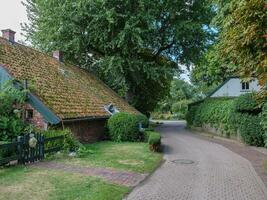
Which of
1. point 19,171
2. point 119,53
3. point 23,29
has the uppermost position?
point 23,29

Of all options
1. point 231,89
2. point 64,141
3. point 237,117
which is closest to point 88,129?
point 64,141

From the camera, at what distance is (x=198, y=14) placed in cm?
3334

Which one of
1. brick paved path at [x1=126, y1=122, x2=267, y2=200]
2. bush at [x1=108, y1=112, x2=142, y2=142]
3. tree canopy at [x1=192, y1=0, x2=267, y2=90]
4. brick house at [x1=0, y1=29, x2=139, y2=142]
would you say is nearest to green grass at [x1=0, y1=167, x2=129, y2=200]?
brick paved path at [x1=126, y1=122, x2=267, y2=200]

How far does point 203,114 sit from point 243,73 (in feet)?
79.7

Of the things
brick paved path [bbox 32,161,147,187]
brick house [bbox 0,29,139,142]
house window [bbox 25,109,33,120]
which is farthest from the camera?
house window [bbox 25,109,33,120]

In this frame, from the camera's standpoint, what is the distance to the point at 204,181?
1228cm

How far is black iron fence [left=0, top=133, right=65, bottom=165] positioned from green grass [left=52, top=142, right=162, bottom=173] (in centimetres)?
81

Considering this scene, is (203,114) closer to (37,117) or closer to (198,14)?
(198,14)

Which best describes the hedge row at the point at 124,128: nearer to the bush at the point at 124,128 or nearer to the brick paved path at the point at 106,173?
the bush at the point at 124,128

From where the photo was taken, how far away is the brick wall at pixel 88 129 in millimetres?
19638

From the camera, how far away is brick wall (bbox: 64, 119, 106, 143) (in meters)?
19.6

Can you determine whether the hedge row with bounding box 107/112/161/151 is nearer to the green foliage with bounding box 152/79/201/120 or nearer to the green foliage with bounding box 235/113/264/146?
the green foliage with bounding box 235/113/264/146

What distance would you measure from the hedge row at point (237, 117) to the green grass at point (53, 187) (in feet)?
36.7

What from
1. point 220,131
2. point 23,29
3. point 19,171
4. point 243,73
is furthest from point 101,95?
point 23,29
